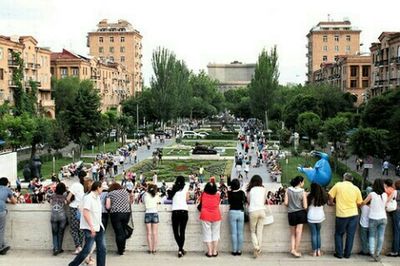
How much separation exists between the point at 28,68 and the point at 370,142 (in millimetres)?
45705

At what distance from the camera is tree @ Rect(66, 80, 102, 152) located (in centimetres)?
5591

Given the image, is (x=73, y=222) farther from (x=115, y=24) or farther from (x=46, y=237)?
(x=115, y=24)

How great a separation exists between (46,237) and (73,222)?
0.86 meters

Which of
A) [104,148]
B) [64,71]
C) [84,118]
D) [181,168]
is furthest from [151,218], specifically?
[64,71]

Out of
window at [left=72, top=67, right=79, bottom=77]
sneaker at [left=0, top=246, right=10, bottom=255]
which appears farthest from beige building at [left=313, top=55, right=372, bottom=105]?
sneaker at [left=0, top=246, right=10, bottom=255]

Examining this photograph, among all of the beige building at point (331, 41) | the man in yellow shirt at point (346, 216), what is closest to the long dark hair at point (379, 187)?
the man in yellow shirt at point (346, 216)

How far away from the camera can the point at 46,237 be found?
1193cm

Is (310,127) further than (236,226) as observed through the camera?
Yes

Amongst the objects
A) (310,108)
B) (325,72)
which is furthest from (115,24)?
(310,108)

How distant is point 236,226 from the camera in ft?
37.3

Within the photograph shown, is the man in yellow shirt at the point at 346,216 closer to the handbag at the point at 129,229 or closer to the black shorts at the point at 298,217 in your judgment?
the black shorts at the point at 298,217

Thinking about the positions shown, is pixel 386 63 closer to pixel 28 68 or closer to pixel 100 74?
pixel 28 68

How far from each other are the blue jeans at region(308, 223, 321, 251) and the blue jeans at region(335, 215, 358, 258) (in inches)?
13.0

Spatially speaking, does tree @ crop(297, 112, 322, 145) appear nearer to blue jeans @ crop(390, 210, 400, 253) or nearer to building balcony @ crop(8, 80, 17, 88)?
building balcony @ crop(8, 80, 17, 88)
